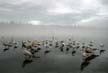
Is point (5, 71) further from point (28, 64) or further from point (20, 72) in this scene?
point (28, 64)

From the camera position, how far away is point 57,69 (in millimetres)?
66000

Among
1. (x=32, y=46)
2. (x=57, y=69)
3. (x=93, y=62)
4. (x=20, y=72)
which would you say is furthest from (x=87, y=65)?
(x=32, y=46)

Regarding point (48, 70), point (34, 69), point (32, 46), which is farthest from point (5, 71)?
point (32, 46)

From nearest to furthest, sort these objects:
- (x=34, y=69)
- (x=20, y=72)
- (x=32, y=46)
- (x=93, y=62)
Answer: (x=20, y=72) < (x=34, y=69) < (x=93, y=62) < (x=32, y=46)

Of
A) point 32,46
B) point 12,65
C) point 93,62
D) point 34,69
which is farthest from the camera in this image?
point 32,46

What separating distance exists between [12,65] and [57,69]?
649 inches

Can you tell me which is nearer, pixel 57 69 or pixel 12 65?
pixel 57 69

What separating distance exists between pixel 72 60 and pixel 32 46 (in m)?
30.0

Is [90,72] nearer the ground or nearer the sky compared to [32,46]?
nearer the ground

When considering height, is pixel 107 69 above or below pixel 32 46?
below

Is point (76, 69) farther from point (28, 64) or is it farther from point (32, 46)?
point (32, 46)

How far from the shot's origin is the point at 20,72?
61.5 metres

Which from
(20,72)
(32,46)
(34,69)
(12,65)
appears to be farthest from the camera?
(32,46)

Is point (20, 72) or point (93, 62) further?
point (93, 62)
